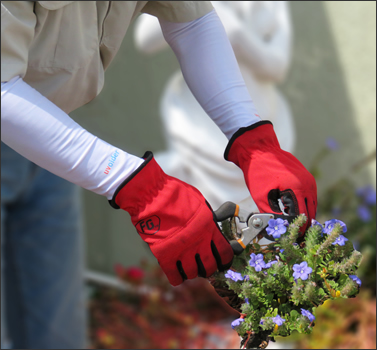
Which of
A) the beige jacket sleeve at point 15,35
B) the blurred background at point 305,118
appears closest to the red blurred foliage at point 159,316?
the blurred background at point 305,118

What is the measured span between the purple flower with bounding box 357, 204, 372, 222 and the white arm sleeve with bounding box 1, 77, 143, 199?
151 centimetres

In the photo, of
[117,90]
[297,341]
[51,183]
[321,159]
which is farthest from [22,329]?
[321,159]

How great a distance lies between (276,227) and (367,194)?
4.37 ft

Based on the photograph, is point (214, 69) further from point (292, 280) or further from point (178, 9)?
point (292, 280)

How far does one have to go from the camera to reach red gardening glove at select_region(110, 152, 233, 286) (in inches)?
28.9

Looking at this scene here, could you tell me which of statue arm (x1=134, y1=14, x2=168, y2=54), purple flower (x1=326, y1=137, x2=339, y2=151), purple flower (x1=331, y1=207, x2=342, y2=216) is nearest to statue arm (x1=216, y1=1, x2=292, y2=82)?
statue arm (x1=134, y1=14, x2=168, y2=54)

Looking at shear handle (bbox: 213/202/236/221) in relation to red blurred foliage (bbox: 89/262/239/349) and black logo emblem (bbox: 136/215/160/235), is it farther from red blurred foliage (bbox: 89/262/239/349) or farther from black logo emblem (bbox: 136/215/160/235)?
red blurred foliage (bbox: 89/262/239/349)

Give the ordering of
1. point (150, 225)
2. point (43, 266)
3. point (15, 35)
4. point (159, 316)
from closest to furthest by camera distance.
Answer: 1. point (15, 35)
2. point (150, 225)
3. point (43, 266)
4. point (159, 316)

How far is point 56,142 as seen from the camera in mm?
677

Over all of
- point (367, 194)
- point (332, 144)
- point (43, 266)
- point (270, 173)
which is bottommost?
point (43, 266)

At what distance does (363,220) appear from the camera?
203cm

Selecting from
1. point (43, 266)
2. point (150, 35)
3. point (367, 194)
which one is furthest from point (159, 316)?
point (150, 35)

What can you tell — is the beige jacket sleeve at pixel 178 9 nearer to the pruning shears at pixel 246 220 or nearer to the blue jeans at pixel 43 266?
the pruning shears at pixel 246 220

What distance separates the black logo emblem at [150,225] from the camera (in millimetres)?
748
